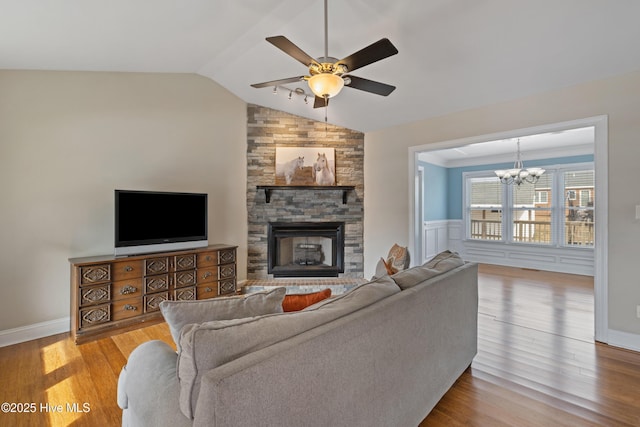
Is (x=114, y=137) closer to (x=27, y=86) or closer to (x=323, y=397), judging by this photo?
(x=27, y=86)

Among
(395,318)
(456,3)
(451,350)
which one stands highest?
(456,3)

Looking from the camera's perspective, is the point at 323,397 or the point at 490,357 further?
the point at 490,357

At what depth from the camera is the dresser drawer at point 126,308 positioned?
3010mm

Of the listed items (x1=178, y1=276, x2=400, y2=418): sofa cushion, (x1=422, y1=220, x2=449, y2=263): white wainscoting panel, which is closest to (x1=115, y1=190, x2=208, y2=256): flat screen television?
(x1=178, y1=276, x2=400, y2=418): sofa cushion

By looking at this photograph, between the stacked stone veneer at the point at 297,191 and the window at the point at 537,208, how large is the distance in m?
3.80

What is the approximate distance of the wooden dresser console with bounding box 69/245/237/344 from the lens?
9.31 feet

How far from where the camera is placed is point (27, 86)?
2.92 m

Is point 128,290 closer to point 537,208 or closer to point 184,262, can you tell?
point 184,262

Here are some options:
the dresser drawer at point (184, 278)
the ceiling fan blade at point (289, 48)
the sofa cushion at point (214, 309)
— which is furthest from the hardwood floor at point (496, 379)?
the ceiling fan blade at point (289, 48)

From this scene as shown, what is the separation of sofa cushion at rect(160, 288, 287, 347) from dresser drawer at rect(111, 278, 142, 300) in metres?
2.33

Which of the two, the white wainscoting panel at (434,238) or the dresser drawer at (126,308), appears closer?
the dresser drawer at (126,308)

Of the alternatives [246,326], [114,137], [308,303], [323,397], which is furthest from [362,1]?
[114,137]

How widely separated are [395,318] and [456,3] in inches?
96.1

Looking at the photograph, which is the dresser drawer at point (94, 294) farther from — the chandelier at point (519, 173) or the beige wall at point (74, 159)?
the chandelier at point (519, 173)
